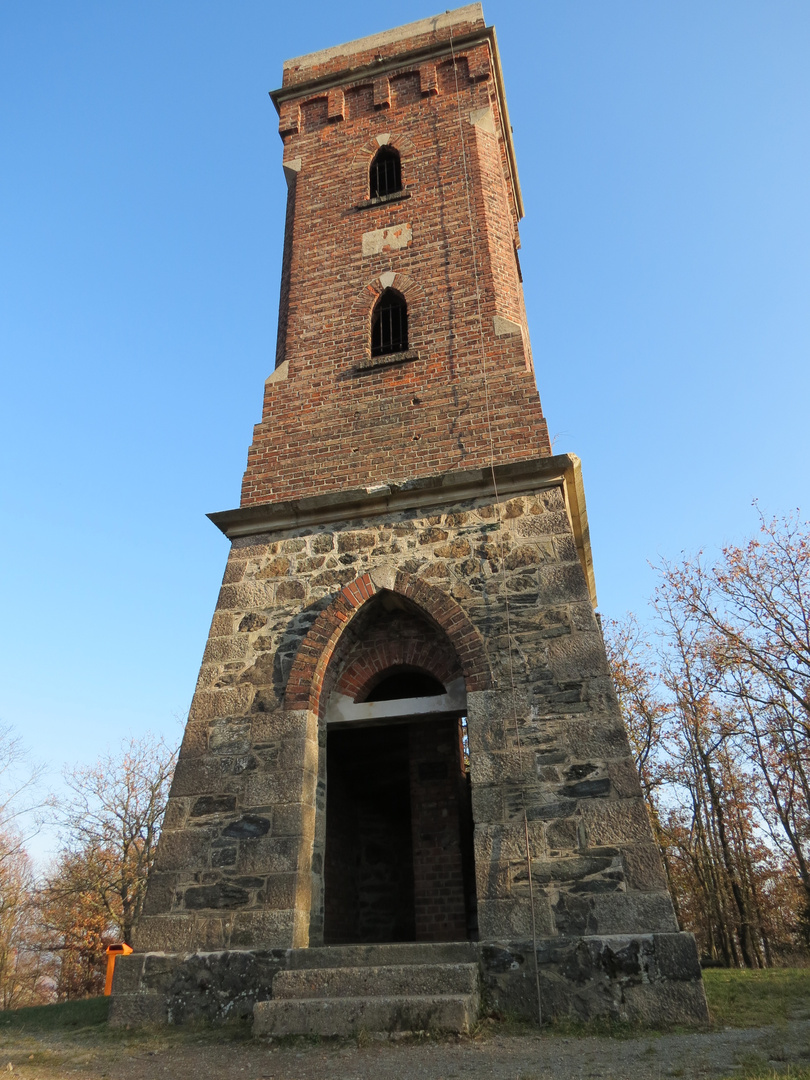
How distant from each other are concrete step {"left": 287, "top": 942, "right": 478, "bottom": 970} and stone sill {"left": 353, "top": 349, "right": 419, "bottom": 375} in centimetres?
620

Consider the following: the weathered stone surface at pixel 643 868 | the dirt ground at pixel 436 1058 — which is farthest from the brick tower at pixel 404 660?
the dirt ground at pixel 436 1058

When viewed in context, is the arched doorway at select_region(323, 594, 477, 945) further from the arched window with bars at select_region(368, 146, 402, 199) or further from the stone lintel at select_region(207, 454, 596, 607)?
the arched window with bars at select_region(368, 146, 402, 199)

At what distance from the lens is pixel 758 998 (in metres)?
6.41

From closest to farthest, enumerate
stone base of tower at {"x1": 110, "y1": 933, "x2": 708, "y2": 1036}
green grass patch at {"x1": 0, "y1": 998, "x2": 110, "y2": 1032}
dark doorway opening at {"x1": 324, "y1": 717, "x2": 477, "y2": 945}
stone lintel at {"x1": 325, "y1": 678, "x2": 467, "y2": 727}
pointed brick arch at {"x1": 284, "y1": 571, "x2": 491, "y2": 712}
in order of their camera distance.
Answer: stone base of tower at {"x1": 110, "y1": 933, "x2": 708, "y2": 1036}
green grass patch at {"x1": 0, "y1": 998, "x2": 110, "y2": 1032}
pointed brick arch at {"x1": 284, "y1": 571, "x2": 491, "y2": 712}
stone lintel at {"x1": 325, "y1": 678, "x2": 467, "y2": 727}
dark doorway opening at {"x1": 324, "y1": 717, "x2": 477, "y2": 945}

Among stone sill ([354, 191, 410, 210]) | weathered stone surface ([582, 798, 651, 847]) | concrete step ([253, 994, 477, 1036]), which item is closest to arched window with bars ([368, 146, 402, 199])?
stone sill ([354, 191, 410, 210])

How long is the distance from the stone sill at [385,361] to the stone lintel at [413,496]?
1.82 m

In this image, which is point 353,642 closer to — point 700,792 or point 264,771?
point 264,771

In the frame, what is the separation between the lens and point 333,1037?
15.8ft

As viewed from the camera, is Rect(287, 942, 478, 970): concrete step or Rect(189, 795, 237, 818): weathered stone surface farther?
Rect(189, 795, 237, 818): weathered stone surface

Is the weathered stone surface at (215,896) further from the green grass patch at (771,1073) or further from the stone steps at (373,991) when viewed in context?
the green grass patch at (771,1073)

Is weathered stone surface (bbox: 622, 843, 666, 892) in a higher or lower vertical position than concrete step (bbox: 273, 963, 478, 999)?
higher

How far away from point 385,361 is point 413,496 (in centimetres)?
212

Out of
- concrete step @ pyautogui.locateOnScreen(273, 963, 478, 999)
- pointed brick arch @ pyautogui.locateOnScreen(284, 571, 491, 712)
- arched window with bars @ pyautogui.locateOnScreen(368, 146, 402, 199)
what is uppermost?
arched window with bars @ pyautogui.locateOnScreen(368, 146, 402, 199)

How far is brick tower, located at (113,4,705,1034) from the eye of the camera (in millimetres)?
5617
